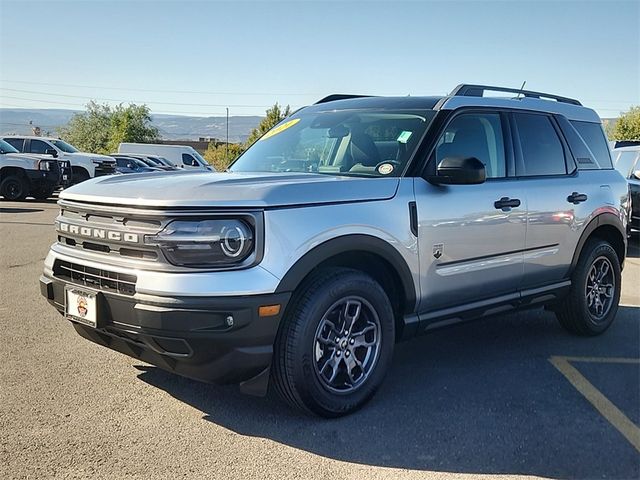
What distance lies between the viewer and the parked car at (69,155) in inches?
789

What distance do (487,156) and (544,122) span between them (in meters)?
0.90

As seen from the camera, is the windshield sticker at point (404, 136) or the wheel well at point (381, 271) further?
the windshield sticker at point (404, 136)

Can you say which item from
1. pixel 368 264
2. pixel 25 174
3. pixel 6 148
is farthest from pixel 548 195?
pixel 6 148

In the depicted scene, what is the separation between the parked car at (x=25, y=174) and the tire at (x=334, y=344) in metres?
16.4

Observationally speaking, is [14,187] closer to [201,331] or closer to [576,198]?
[576,198]

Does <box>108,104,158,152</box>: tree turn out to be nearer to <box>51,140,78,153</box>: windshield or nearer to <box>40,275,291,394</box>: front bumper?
<box>51,140,78,153</box>: windshield

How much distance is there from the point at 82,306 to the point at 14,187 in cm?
1639

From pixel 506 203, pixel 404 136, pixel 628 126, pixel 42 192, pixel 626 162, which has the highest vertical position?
pixel 628 126

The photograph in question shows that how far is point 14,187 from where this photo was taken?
1792cm

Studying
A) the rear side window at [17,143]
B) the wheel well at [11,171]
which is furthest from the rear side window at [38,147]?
the wheel well at [11,171]

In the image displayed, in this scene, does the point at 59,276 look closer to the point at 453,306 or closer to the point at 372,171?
the point at 372,171

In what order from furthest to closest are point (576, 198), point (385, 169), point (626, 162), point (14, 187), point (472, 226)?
point (14, 187) < point (626, 162) < point (576, 198) < point (472, 226) < point (385, 169)

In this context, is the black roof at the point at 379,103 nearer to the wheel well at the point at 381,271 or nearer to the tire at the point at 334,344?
the wheel well at the point at 381,271

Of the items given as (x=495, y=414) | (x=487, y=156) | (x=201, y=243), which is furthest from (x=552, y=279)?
(x=201, y=243)
